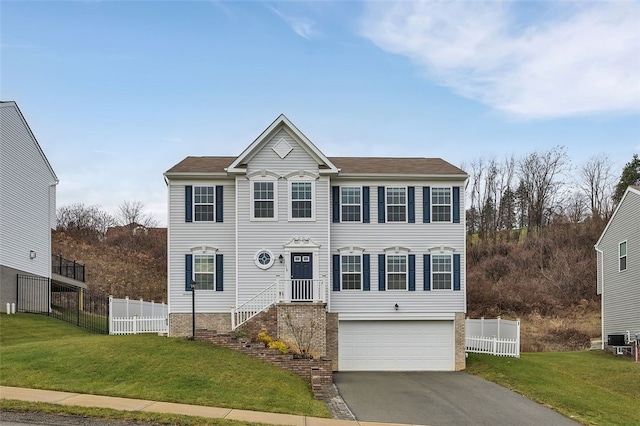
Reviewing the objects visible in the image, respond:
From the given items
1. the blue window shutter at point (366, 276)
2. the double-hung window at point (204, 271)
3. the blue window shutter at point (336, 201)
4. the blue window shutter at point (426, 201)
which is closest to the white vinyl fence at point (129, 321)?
the double-hung window at point (204, 271)

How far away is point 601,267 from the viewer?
3309cm

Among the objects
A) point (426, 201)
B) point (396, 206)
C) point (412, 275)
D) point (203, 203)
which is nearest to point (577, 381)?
point (412, 275)

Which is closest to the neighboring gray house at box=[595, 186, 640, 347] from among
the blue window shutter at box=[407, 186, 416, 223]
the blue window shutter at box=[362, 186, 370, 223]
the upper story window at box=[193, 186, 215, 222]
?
the blue window shutter at box=[407, 186, 416, 223]

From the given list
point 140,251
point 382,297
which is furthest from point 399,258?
point 140,251

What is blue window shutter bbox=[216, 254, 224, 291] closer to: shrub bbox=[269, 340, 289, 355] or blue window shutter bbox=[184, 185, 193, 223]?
blue window shutter bbox=[184, 185, 193, 223]

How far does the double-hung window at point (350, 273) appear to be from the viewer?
25531 mm

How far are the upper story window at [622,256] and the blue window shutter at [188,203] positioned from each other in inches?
761

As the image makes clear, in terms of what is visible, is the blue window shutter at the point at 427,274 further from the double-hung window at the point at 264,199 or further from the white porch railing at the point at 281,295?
the double-hung window at the point at 264,199

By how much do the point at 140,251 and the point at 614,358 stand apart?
121ft

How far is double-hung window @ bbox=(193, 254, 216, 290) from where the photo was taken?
25.1 meters

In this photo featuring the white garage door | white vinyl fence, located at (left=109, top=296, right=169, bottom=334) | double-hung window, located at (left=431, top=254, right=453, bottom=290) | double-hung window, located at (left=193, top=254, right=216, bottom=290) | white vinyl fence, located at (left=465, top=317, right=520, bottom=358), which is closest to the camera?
double-hung window, located at (left=193, top=254, right=216, bottom=290)

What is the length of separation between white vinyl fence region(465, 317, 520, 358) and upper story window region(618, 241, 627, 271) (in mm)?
7154

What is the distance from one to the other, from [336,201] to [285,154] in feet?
8.97

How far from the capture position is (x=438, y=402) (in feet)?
58.9
